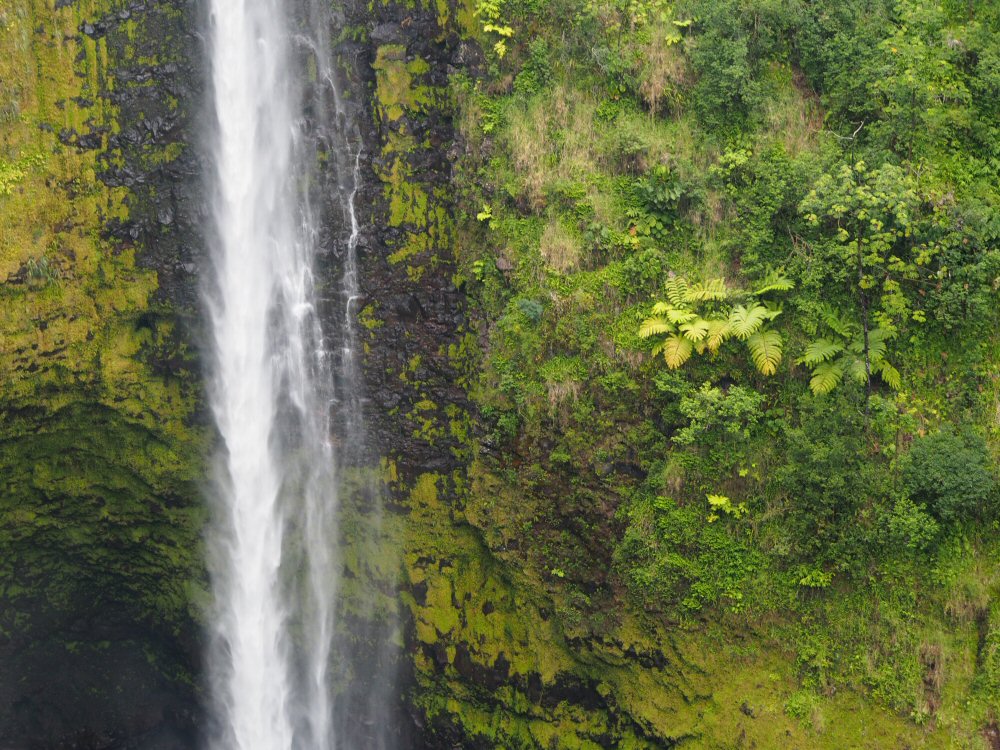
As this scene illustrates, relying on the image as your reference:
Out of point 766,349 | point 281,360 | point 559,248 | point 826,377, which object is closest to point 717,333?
point 766,349

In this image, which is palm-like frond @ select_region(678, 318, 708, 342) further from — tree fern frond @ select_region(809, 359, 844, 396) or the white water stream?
the white water stream

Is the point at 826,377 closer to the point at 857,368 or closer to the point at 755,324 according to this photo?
the point at 857,368

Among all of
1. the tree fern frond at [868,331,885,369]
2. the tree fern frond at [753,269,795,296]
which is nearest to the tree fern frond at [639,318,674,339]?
the tree fern frond at [753,269,795,296]

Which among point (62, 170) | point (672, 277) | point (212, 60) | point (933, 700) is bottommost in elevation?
point (933, 700)

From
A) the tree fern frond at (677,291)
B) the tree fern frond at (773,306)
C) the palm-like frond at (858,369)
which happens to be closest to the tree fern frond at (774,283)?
the tree fern frond at (773,306)

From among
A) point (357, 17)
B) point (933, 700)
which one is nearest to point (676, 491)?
point (933, 700)

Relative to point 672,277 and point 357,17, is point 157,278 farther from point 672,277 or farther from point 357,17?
point 672,277

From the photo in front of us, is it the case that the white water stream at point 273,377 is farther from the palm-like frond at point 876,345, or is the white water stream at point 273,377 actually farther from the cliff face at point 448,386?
the palm-like frond at point 876,345
